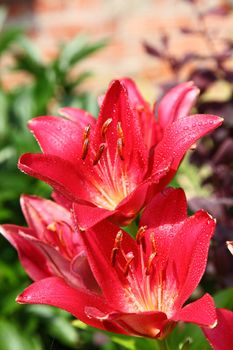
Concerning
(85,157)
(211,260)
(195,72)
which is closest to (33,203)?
(85,157)

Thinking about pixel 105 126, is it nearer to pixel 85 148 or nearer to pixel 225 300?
→ pixel 85 148

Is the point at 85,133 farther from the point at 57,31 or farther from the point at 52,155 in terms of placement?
the point at 57,31

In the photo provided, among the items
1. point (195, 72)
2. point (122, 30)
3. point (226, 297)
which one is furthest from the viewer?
point (122, 30)

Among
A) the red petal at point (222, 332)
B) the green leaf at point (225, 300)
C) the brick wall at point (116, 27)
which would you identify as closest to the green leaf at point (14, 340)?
the green leaf at point (225, 300)

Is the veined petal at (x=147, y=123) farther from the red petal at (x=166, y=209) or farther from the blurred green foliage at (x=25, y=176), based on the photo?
the blurred green foliage at (x=25, y=176)

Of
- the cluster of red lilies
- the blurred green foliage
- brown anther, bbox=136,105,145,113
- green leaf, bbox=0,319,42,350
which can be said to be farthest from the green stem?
green leaf, bbox=0,319,42,350

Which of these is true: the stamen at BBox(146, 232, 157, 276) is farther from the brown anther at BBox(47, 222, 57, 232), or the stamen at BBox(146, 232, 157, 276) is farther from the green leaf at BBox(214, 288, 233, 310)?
the green leaf at BBox(214, 288, 233, 310)

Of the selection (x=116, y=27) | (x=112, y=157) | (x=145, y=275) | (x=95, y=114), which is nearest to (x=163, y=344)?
(x=145, y=275)
